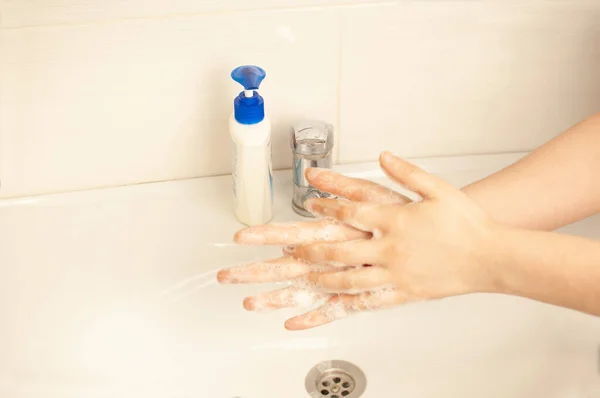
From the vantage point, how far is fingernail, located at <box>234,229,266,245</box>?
63 cm

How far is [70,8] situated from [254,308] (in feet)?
1.12

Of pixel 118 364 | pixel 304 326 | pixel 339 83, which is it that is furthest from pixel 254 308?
pixel 339 83

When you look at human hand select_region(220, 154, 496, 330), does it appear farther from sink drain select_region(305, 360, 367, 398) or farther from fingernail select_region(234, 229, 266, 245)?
sink drain select_region(305, 360, 367, 398)

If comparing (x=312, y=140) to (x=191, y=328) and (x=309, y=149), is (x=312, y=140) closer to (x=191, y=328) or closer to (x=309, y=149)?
(x=309, y=149)

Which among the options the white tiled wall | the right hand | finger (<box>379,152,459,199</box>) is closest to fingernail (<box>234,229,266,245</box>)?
the right hand

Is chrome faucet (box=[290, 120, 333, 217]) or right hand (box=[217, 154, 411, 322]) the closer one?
right hand (box=[217, 154, 411, 322])

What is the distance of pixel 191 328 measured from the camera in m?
0.78

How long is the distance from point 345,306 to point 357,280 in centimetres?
4

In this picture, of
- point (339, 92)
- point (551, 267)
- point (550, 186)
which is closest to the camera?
point (551, 267)

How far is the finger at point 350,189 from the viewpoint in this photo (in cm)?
66

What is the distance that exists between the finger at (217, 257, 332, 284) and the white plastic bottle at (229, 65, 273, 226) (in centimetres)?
14

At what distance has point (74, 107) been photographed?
78cm

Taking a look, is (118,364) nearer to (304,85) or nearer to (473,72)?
(304,85)

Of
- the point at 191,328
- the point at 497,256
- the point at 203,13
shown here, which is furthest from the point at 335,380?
the point at 203,13
